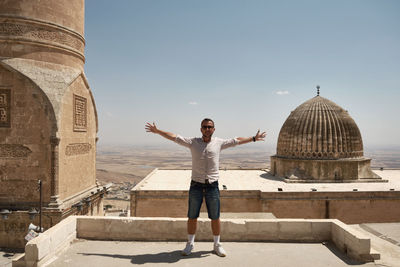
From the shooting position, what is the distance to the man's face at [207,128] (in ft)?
13.5

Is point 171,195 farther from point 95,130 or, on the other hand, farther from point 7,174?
point 7,174

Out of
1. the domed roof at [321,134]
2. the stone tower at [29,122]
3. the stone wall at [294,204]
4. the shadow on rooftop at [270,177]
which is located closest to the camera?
the stone tower at [29,122]

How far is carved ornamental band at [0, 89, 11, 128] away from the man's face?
9.10 m

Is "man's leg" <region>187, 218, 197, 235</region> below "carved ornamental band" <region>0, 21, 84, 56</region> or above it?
below

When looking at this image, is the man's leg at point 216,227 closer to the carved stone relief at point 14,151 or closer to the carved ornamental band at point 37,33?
the carved stone relief at point 14,151

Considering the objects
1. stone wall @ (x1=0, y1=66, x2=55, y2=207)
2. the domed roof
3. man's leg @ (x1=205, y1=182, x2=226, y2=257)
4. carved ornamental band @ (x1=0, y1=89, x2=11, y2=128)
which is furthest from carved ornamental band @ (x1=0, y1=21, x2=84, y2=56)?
the domed roof

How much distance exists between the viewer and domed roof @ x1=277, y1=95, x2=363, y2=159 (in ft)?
61.6

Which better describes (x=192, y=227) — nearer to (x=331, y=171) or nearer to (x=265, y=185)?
(x=265, y=185)

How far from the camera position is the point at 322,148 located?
18766 mm

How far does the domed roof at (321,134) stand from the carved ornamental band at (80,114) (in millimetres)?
14069

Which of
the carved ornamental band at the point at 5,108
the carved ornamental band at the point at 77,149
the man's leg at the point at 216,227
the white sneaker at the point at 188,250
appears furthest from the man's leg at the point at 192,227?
the carved ornamental band at the point at 5,108

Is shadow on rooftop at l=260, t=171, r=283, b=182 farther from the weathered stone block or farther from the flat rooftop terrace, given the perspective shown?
the weathered stone block

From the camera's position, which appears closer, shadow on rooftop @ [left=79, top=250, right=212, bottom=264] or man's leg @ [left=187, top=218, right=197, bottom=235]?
shadow on rooftop @ [left=79, top=250, right=212, bottom=264]

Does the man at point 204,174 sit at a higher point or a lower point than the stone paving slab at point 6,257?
higher
